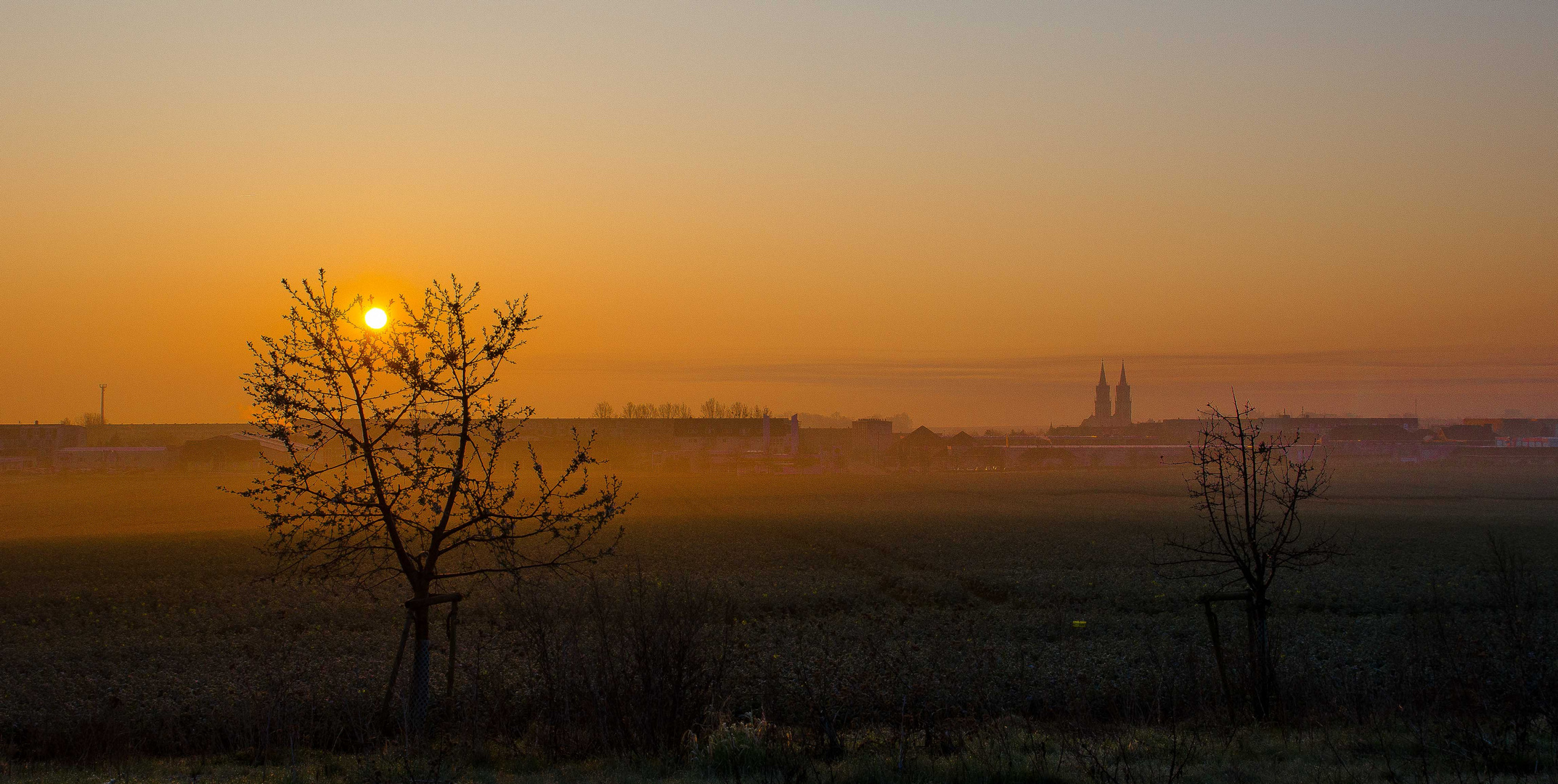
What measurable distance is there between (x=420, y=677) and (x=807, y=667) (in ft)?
25.5

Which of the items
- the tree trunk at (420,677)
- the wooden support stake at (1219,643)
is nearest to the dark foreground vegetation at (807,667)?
the wooden support stake at (1219,643)

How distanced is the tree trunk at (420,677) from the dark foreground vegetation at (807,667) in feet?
1.12

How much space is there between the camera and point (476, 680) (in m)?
11.3

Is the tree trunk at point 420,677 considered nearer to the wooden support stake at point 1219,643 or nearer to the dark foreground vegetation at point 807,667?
the dark foreground vegetation at point 807,667

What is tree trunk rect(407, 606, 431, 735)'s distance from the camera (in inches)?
388

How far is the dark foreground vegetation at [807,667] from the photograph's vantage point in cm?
888

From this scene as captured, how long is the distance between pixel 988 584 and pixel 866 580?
3253mm

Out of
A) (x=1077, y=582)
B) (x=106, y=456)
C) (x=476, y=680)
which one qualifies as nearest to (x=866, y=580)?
(x=1077, y=582)

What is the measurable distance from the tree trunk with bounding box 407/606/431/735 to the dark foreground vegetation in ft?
1.12

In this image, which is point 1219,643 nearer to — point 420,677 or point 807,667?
point 807,667

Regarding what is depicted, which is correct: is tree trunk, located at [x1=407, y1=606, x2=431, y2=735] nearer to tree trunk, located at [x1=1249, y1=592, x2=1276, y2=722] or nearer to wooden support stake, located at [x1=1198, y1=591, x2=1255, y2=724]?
wooden support stake, located at [x1=1198, y1=591, x2=1255, y2=724]

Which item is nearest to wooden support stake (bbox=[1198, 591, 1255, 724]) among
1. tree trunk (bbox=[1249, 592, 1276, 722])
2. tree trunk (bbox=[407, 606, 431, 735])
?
tree trunk (bbox=[1249, 592, 1276, 722])

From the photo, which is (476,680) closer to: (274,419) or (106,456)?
(274,419)

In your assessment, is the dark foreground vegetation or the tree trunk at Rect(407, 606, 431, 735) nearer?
the dark foreground vegetation
